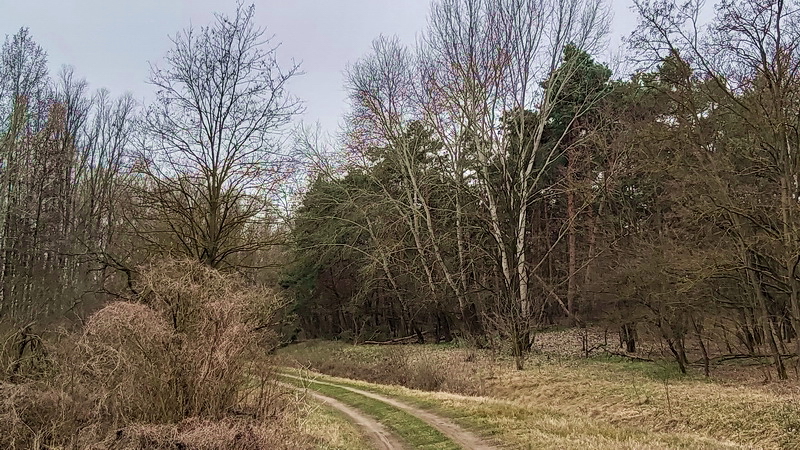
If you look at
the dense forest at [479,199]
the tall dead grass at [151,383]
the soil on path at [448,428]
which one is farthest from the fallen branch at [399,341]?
the tall dead grass at [151,383]

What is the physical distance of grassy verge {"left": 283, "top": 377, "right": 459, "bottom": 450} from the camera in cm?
847

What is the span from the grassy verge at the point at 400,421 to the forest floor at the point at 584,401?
0.05 meters

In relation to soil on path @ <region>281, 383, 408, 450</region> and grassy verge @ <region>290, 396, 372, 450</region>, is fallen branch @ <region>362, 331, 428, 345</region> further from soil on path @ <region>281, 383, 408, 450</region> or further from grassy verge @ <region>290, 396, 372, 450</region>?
grassy verge @ <region>290, 396, 372, 450</region>

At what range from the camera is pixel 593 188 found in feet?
73.8

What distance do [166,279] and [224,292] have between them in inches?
32.6

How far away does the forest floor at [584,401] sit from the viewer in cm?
827

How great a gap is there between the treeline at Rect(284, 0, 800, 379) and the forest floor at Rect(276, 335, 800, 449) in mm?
1308

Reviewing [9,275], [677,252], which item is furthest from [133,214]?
[677,252]

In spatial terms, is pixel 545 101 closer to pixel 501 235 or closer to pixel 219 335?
pixel 501 235

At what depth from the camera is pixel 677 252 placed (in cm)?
1450

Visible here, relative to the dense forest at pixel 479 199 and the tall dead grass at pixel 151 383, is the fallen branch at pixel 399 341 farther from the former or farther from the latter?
the tall dead grass at pixel 151 383

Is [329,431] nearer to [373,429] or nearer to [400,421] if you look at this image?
[373,429]

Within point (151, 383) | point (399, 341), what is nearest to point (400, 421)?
point (151, 383)

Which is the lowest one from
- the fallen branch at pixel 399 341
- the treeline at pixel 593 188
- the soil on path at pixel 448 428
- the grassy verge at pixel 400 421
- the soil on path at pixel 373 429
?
the soil on path at pixel 373 429
